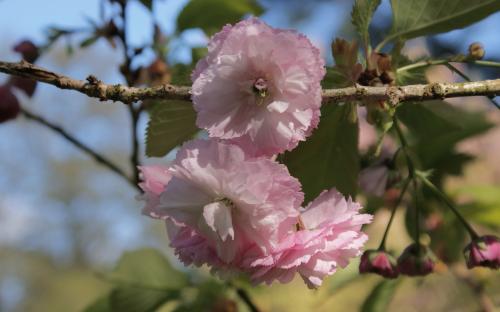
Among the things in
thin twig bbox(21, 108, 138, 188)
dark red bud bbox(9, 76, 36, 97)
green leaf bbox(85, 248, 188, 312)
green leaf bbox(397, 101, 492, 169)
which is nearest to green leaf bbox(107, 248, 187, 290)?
green leaf bbox(85, 248, 188, 312)

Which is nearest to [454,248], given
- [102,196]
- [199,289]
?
[199,289]

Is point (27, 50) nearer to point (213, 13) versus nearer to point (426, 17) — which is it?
point (213, 13)

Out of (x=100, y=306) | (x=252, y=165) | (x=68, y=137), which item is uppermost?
(x=252, y=165)

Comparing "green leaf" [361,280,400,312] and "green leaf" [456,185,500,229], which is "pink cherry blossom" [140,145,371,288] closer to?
"green leaf" [361,280,400,312]

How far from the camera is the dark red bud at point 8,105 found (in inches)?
31.6

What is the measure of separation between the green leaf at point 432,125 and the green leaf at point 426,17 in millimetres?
81

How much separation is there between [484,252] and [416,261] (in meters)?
0.07

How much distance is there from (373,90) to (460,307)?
165 cm

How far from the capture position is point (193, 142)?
1.49ft

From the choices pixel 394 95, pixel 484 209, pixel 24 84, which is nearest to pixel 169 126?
pixel 394 95

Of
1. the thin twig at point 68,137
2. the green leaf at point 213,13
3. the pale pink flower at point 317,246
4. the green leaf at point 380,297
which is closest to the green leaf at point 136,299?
the thin twig at point 68,137

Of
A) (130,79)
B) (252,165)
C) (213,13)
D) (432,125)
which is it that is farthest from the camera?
(213,13)

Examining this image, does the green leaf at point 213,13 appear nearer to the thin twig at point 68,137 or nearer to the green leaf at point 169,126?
the thin twig at point 68,137

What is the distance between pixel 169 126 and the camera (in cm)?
55
